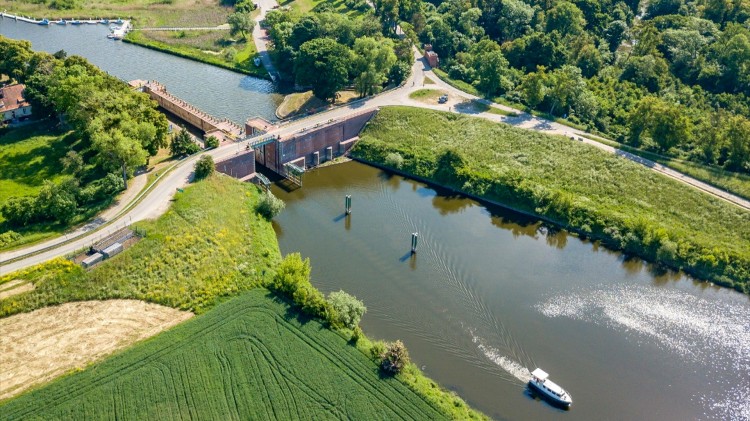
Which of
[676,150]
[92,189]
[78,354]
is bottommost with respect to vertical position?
[78,354]

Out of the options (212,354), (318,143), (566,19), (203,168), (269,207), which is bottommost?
(212,354)

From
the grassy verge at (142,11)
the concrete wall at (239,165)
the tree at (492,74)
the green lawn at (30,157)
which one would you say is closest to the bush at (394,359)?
the concrete wall at (239,165)

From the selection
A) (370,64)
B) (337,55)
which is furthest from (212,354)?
(370,64)

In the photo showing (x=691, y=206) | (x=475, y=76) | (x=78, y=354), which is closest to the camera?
(x=78, y=354)

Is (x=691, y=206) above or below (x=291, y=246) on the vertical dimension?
above

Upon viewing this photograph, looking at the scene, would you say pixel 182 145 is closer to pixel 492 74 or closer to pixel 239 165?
pixel 239 165

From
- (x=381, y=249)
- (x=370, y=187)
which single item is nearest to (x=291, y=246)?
(x=381, y=249)

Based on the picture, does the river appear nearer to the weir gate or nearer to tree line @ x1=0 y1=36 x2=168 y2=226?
the weir gate

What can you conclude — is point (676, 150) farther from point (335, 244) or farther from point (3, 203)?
point (3, 203)
